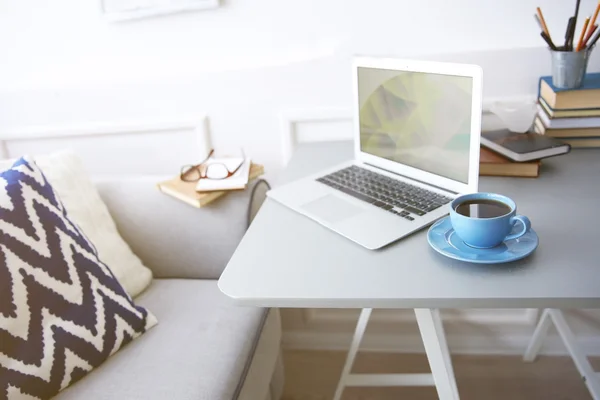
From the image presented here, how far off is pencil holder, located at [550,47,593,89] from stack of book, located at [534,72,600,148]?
0.7 inches

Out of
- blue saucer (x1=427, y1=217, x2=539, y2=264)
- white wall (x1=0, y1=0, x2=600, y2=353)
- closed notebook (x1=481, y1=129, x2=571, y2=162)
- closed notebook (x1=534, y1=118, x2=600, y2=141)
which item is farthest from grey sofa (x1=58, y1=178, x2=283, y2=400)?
closed notebook (x1=534, y1=118, x2=600, y2=141)

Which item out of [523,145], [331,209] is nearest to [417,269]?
[331,209]

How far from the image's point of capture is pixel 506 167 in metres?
1.08

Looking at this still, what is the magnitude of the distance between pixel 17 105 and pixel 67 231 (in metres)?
0.73

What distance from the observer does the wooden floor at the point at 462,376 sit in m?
1.48

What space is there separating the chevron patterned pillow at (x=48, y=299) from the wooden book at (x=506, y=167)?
786mm

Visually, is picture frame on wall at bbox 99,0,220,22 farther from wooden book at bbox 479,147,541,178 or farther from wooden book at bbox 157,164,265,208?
wooden book at bbox 479,147,541,178

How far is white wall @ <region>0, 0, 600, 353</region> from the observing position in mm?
1357

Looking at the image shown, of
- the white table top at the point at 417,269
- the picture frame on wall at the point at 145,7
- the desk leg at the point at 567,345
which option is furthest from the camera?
the picture frame on wall at the point at 145,7

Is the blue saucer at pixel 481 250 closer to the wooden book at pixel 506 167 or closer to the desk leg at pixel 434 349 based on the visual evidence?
the desk leg at pixel 434 349

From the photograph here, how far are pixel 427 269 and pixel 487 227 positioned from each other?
11 centimetres

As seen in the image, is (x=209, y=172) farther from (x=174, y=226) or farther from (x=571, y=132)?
(x=571, y=132)

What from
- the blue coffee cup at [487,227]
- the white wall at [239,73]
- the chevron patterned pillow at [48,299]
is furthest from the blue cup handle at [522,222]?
the chevron patterned pillow at [48,299]

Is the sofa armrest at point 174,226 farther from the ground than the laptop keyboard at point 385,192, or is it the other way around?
the laptop keyboard at point 385,192
